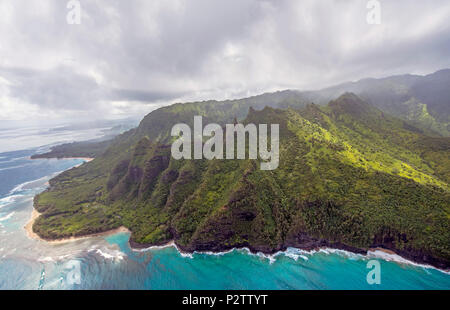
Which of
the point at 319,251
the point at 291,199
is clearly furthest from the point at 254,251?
the point at 291,199

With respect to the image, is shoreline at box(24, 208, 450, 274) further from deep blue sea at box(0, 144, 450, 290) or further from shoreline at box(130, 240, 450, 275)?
deep blue sea at box(0, 144, 450, 290)

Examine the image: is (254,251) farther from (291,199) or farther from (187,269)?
(291,199)

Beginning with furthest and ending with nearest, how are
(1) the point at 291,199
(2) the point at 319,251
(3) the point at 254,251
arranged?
(1) the point at 291,199
(3) the point at 254,251
(2) the point at 319,251

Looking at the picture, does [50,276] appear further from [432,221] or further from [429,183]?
[429,183]

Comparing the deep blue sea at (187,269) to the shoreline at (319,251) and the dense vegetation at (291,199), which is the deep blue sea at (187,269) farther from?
the dense vegetation at (291,199)

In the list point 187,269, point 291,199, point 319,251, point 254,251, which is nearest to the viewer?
point 187,269

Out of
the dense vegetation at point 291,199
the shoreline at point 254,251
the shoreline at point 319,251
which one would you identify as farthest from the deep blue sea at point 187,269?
the dense vegetation at point 291,199
